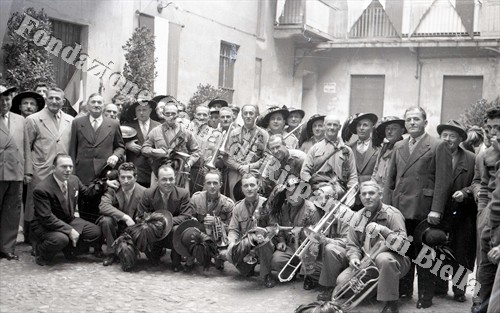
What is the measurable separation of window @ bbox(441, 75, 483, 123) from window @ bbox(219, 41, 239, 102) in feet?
27.1

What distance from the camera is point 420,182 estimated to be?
653 centimetres

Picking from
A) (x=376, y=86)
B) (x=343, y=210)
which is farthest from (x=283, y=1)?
(x=343, y=210)

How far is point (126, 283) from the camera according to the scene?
22.2ft

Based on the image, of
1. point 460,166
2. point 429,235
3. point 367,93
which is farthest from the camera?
point 367,93

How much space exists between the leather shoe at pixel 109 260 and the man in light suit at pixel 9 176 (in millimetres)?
1060

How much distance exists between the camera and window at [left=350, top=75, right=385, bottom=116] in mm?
23141

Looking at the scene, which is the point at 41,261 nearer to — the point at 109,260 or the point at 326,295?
the point at 109,260

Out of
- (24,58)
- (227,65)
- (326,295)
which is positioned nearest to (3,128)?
(24,58)

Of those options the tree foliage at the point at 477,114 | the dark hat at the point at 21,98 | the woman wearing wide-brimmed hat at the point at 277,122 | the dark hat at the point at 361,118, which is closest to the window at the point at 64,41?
the dark hat at the point at 21,98

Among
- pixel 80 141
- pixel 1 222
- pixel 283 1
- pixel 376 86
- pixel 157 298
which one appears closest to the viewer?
pixel 157 298

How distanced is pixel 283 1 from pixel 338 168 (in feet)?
48.5

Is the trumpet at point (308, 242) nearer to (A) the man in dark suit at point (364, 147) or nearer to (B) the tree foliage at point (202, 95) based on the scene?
(A) the man in dark suit at point (364, 147)

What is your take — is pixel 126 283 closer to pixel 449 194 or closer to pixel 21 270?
pixel 21 270

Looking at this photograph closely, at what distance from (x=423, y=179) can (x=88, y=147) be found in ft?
14.2
